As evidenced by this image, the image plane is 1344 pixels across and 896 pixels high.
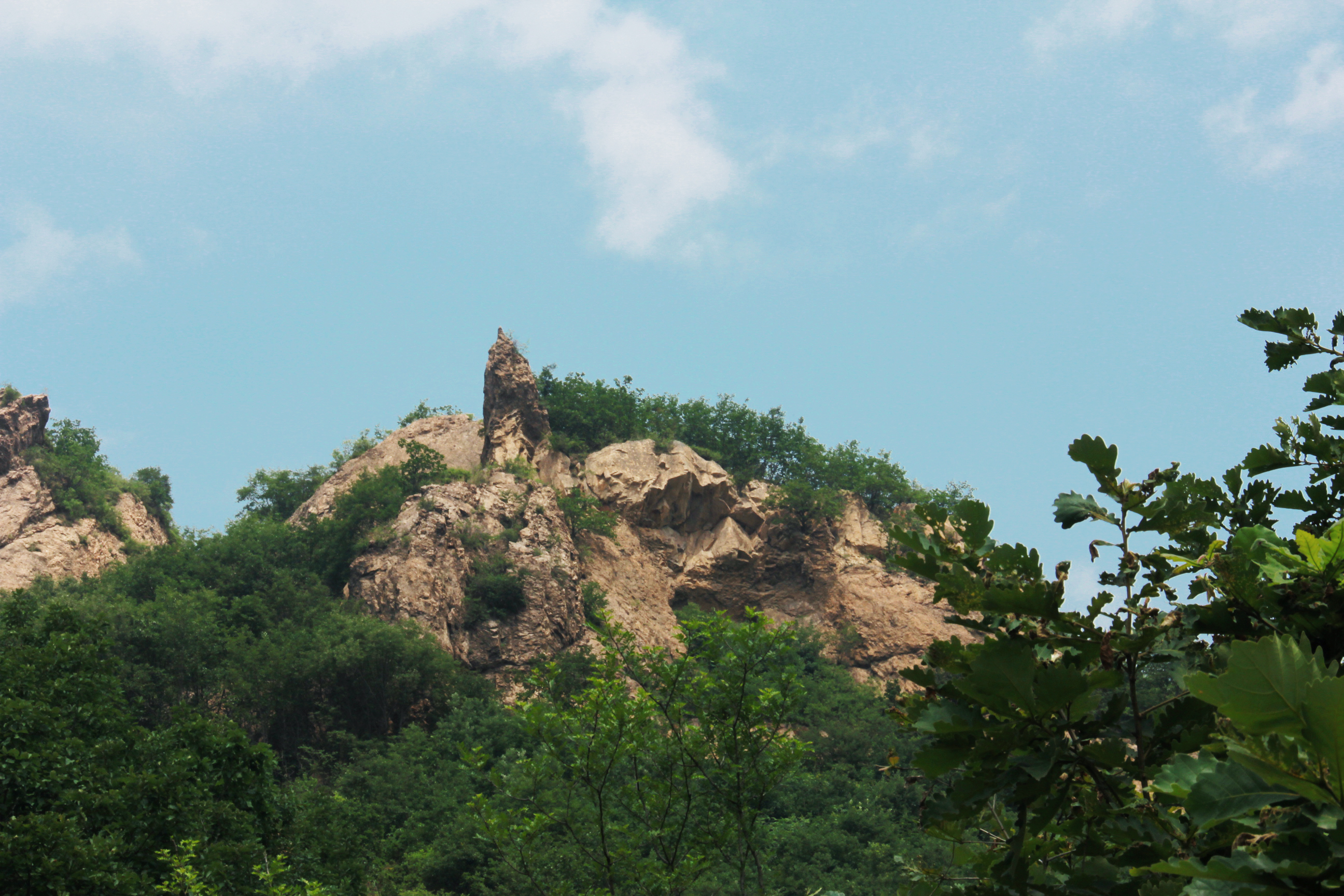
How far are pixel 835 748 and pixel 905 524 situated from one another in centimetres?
3254

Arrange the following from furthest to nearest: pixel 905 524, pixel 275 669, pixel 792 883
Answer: pixel 275 669 < pixel 792 883 < pixel 905 524

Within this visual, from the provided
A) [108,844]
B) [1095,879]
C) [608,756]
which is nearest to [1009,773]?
[1095,879]

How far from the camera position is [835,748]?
33000 mm

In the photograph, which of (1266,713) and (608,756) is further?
(608,756)

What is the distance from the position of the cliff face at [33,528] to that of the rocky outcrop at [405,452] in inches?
308

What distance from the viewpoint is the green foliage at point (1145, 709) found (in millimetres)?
1457

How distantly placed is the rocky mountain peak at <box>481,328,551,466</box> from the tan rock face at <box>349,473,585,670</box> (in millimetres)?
3657

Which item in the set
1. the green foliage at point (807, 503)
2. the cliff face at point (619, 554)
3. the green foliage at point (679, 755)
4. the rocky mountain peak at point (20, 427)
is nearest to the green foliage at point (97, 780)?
the green foliage at point (679, 755)

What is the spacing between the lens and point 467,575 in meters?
36.3

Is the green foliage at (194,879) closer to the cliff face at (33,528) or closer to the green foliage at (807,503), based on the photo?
the cliff face at (33,528)

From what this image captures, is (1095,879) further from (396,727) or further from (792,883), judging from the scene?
(396,727)

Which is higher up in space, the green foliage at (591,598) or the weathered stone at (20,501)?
the weathered stone at (20,501)

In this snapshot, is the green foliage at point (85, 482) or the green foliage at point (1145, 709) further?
the green foliage at point (85, 482)

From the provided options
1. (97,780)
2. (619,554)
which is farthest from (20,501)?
(97,780)
